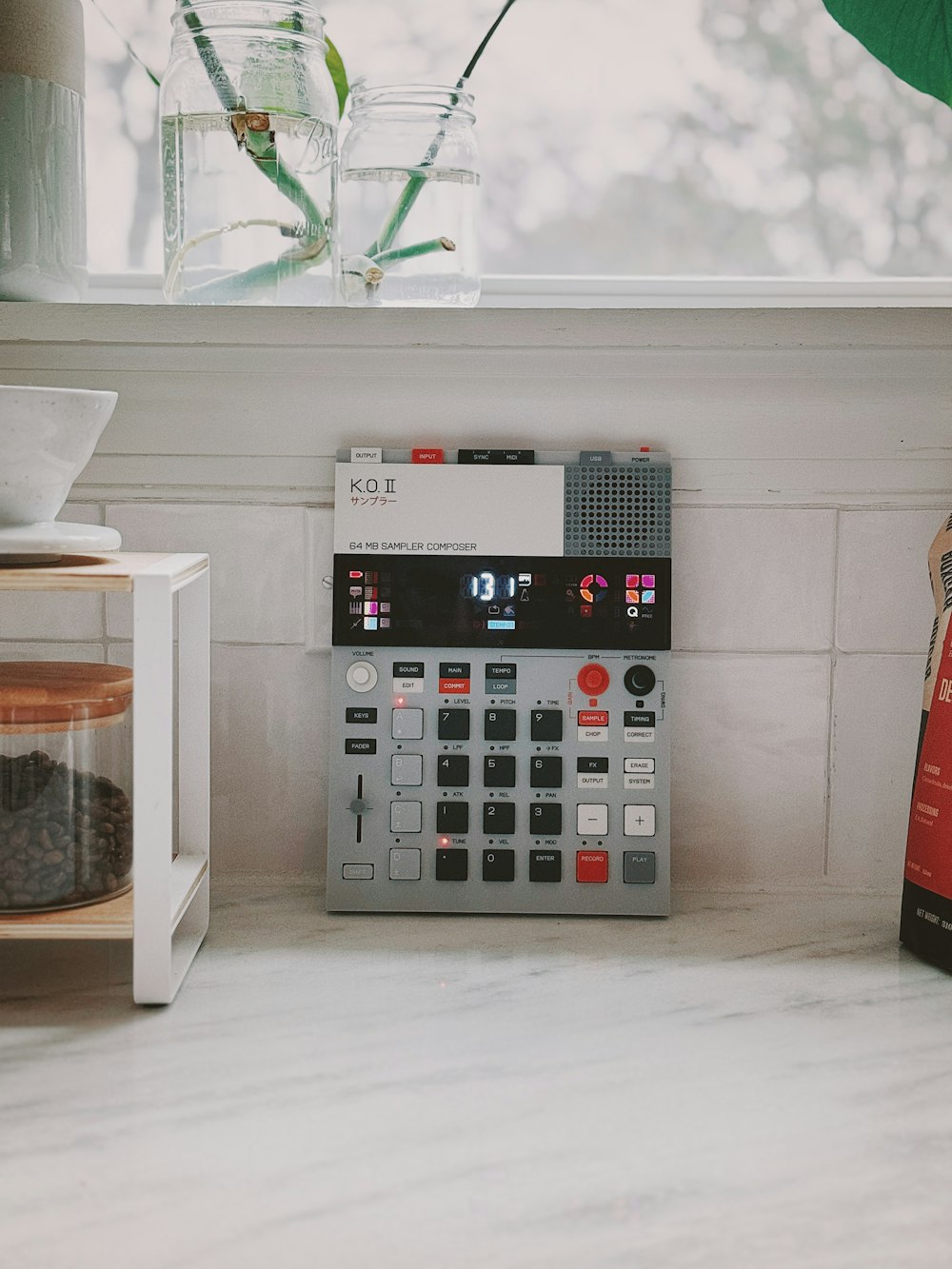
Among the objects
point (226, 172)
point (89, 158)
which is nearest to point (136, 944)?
point (226, 172)


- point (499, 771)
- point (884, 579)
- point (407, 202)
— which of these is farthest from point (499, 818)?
point (407, 202)

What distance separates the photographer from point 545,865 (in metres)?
0.90

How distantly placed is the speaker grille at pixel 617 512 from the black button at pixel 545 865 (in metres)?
0.23

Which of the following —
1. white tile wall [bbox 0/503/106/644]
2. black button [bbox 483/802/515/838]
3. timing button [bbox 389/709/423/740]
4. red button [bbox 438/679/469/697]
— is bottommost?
black button [bbox 483/802/515/838]

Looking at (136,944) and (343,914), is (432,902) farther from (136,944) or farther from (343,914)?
(136,944)

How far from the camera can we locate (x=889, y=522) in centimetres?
95

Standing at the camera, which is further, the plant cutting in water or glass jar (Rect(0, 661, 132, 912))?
the plant cutting in water

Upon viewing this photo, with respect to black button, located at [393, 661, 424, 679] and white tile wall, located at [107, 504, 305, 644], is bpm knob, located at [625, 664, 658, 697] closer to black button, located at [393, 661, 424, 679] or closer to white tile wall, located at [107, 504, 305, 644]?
black button, located at [393, 661, 424, 679]

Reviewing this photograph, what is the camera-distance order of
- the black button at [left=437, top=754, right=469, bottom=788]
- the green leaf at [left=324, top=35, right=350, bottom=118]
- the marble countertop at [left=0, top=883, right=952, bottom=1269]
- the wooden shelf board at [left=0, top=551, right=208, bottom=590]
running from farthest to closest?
the green leaf at [left=324, top=35, right=350, bottom=118], the black button at [left=437, top=754, right=469, bottom=788], the wooden shelf board at [left=0, top=551, right=208, bottom=590], the marble countertop at [left=0, top=883, right=952, bottom=1269]

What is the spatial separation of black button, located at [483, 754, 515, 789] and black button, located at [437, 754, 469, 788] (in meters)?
0.01

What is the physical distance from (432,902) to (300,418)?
1.30ft

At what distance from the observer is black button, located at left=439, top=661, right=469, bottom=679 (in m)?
0.90

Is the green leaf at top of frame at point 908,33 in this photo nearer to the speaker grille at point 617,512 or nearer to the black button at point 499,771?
the speaker grille at point 617,512

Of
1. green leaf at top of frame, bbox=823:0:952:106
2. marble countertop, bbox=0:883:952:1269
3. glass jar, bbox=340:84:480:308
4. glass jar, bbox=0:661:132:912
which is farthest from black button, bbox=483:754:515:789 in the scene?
green leaf at top of frame, bbox=823:0:952:106
